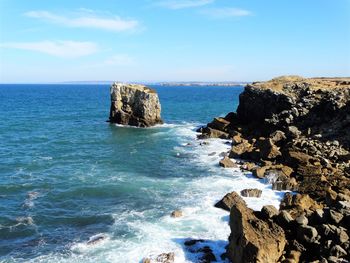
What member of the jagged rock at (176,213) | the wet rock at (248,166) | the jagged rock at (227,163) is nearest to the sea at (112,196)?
the jagged rock at (176,213)

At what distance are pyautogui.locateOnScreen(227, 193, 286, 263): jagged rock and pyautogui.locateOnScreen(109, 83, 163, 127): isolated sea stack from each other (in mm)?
56381

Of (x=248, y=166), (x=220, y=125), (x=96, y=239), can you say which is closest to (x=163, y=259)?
(x=96, y=239)

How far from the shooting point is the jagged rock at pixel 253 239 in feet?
74.0

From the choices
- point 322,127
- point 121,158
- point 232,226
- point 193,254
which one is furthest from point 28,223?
point 322,127

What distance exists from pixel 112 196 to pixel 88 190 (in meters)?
3.02

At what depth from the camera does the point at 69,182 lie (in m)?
42.1

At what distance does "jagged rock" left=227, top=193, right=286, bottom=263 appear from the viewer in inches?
888

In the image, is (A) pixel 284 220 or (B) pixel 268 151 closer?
(A) pixel 284 220

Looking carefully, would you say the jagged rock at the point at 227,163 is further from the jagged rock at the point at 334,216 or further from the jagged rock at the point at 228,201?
the jagged rock at the point at 334,216

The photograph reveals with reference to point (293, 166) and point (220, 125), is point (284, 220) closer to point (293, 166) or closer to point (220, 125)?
point (293, 166)

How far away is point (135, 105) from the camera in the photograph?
8256 centimetres

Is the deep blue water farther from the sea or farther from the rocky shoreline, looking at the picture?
the rocky shoreline

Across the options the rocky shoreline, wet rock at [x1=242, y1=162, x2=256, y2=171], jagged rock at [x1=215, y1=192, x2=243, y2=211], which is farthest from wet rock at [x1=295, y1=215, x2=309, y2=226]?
wet rock at [x1=242, y1=162, x2=256, y2=171]

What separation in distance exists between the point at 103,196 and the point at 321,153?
79.9ft
